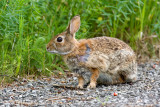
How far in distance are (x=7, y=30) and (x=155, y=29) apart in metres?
3.53

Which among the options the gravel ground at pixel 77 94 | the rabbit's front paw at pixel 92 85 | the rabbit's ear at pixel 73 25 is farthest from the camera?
the rabbit's ear at pixel 73 25

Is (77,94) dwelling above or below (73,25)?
below

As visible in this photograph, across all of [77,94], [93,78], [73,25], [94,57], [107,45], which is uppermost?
[73,25]

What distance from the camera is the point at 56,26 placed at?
734 centimetres

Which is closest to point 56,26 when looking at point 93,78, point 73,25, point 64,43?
point 73,25

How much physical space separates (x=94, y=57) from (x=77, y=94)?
0.84 meters

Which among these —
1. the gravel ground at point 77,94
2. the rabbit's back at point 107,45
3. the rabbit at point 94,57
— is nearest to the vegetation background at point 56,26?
the gravel ground at point 77,94

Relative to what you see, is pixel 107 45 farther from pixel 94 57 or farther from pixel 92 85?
pixel 92 85

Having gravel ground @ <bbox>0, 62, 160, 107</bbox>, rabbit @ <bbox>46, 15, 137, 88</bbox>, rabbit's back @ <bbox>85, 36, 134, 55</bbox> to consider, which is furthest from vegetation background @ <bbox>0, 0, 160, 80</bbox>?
rabbit's back @ <bbox>85, 36, 134, 55</bbox>

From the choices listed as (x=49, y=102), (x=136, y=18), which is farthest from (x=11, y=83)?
(x=136, y=18)

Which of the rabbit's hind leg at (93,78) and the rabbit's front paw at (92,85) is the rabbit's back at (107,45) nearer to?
the rabbit's hind leg at (93,78)

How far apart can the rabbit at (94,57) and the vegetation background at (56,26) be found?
583 mm

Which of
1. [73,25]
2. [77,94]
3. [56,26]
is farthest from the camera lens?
[56,26]

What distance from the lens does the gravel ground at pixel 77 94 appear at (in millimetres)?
4789
